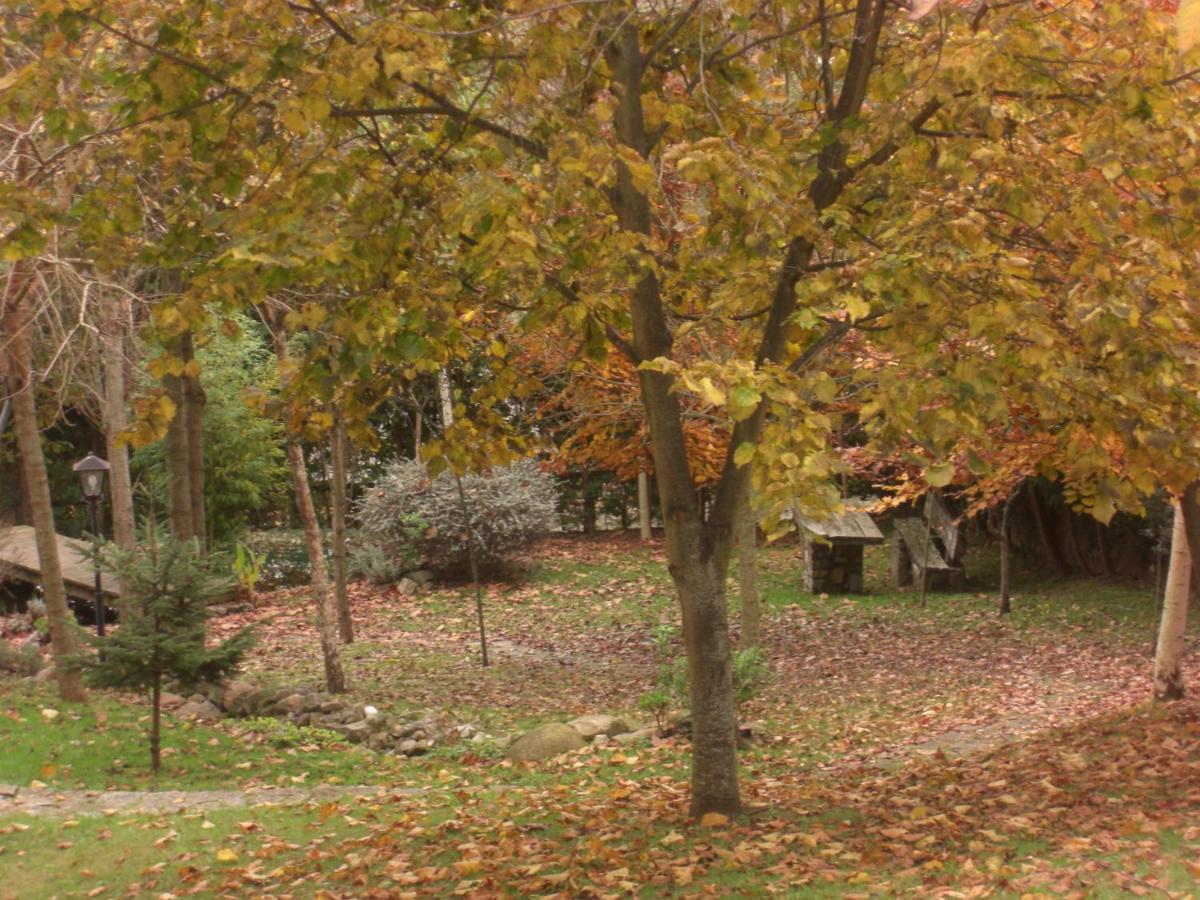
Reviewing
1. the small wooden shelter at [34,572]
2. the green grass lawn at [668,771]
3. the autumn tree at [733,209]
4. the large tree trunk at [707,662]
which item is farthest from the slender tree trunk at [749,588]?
the small wooden shelter at [34,572]

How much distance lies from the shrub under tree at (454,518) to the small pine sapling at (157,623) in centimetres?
1065

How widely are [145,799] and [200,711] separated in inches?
142

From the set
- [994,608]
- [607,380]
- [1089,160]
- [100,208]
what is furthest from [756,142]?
[994,608]

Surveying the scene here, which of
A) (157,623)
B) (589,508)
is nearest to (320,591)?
(157,623)

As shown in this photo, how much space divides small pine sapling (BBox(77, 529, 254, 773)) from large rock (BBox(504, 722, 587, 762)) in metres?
2.69

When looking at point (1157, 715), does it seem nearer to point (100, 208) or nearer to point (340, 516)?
point (100, 208)

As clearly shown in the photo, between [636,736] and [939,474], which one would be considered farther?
[636,736]

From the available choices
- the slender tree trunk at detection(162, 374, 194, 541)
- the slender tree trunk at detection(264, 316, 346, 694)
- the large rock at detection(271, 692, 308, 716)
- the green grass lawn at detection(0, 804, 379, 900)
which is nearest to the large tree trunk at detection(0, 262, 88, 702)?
the large rock at detection(271, 692, 308, 716)

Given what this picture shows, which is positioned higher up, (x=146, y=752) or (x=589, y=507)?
(x=589, y=507)

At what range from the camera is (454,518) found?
20.9 m

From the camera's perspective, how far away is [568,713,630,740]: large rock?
11258 mm

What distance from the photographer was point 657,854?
6270mm

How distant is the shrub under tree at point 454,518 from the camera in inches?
825

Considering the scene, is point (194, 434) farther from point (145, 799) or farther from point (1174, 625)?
point (1174, 625)
